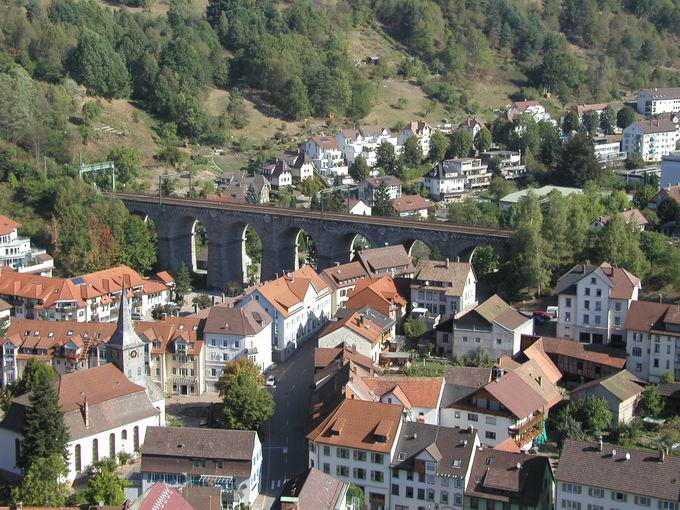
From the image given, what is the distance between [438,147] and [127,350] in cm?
6315

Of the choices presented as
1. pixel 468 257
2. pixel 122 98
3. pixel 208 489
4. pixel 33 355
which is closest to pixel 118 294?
pixel 33 355

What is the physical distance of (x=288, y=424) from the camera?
163 ft

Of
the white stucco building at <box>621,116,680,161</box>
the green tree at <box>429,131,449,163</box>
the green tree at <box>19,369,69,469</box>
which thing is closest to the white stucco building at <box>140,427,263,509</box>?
the green tree at <box>19,369,69,469</box>

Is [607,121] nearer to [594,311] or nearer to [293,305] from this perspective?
[594,311]

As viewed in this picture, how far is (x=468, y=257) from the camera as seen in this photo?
68750mm

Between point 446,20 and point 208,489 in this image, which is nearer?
point 208,489

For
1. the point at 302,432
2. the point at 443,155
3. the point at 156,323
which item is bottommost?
the point at 302,432

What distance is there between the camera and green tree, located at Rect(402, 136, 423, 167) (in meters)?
106

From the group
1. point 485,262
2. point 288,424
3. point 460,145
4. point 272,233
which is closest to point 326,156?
point 460,145

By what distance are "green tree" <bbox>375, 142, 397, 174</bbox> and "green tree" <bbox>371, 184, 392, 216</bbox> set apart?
13334 mm

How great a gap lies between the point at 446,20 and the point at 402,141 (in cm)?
4295

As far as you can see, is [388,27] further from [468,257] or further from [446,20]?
[468,257]

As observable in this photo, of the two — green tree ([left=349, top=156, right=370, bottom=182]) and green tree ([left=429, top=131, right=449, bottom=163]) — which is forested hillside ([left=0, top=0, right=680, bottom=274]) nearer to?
green tree ([left=349, top=156, right=370, bottom=182])

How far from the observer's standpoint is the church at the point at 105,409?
4522 cm
